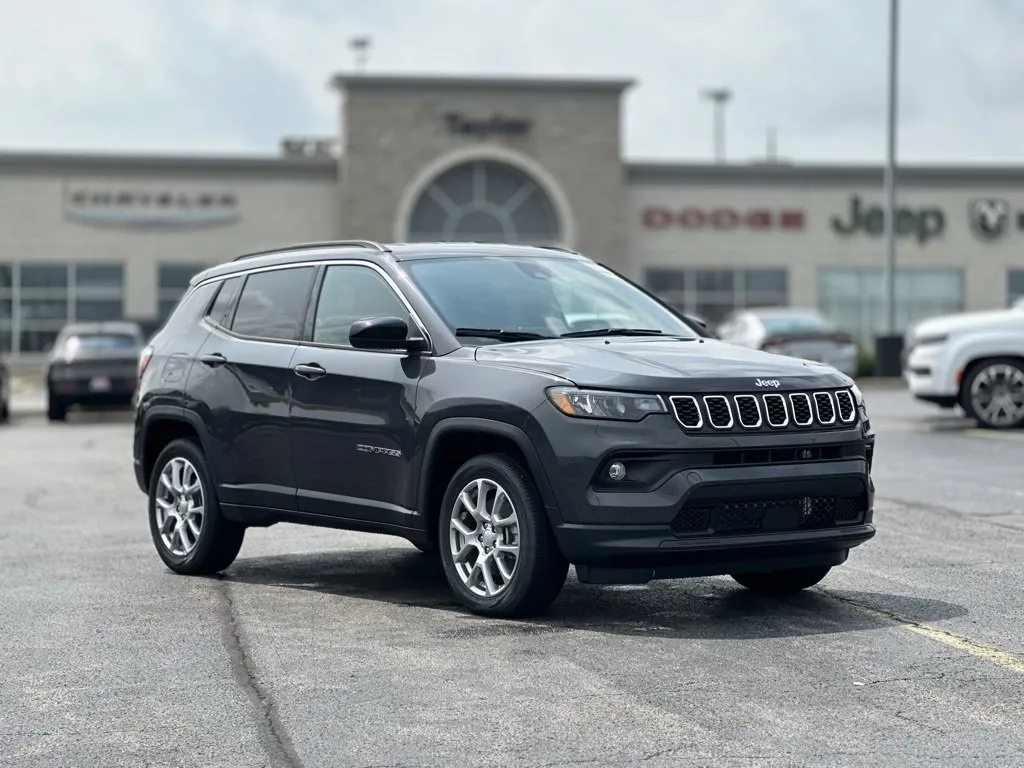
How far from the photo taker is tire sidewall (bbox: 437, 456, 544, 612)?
7.28 meters

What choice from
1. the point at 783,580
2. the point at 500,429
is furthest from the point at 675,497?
the point at 783,580

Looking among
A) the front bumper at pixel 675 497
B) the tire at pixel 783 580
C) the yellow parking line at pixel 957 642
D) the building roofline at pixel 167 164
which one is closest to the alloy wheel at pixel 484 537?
the front bumper at pixel 675 497

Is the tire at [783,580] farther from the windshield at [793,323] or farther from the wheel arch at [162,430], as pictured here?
the windshield at [793,323]

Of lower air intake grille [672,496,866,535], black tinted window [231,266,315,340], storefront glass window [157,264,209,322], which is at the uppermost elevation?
storefront glass window [157,264,209,322]

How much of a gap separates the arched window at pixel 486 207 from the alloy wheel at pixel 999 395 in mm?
31977

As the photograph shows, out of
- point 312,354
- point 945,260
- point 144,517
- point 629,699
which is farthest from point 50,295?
point 629,699

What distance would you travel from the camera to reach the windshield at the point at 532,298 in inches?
323

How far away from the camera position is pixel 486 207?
50531mm

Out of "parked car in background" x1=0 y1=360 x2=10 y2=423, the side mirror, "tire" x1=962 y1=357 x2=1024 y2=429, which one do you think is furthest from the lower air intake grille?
"parked car in background" x1=0 y1=360 x2=10 y2=423

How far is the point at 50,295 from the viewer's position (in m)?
48.4

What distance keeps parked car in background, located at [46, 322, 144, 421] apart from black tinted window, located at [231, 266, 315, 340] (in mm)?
18944

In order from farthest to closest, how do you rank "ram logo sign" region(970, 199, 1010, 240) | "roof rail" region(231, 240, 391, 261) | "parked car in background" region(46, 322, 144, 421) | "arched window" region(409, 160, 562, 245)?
"ram logo sign" region(970, 199, 1010, 240)
"arched window" region(409, 160, 562, 245)
"parked car in background" region(46, 322, 144, 421)
"roof rail" region(231, 240, 391, 261)

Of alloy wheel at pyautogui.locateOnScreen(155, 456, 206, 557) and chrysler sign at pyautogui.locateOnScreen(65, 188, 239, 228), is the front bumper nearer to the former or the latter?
alloy wheel at pyautogui.locateOnScreen(155, 456, 206, 557)

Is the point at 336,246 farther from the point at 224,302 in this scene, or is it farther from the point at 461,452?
the point at 461,452
